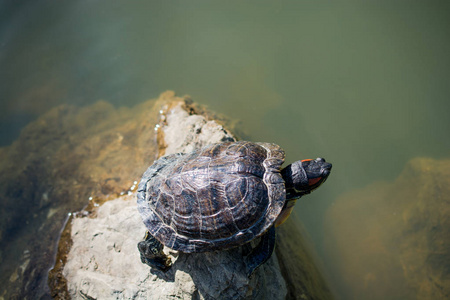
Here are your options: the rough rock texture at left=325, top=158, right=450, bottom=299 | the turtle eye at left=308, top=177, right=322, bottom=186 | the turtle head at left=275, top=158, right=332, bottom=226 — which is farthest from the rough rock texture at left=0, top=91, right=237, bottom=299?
the rough rock texture at left=325, top=158, right=450, bottom=299

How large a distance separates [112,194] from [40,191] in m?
1.60

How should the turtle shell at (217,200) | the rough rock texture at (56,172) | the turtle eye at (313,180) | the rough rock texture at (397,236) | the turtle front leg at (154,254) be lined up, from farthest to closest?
the rough rock texture at (397,236)
the rough rock texture at (56,172)
the turtle eye at (313,180)
the turtle front leg at (154,254)
the turtle shell at (217,200)

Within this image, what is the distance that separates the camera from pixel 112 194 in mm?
4504

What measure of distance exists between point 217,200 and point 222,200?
0.16 feet

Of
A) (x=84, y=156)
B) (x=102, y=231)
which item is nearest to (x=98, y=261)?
(x=102, y=231)

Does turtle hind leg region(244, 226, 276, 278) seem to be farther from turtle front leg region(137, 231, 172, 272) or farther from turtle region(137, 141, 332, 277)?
turtle front leg region(137, 231, 172, 272)

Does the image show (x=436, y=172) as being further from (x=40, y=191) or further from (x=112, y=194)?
(x=40, y=191)

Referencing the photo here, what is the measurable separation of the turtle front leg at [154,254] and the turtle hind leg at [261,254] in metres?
0.87

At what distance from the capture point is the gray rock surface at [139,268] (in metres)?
2.73

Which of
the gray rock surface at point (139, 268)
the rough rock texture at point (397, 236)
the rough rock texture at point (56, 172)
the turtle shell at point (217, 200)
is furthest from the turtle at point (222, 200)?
the rough rock texture at point (397, 236)

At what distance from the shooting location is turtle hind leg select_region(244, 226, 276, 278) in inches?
108

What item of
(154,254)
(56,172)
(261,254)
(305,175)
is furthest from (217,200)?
(56,172)

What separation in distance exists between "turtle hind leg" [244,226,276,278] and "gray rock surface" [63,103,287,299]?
101mm

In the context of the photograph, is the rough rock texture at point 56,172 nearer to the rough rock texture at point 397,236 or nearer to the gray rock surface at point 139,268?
the gray rock surface at point 139,268
